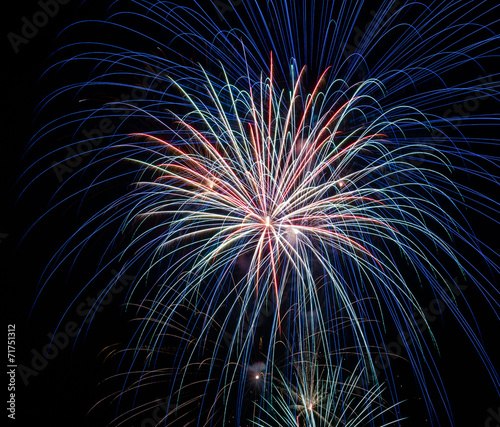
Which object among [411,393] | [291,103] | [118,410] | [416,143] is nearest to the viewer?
[291,103]

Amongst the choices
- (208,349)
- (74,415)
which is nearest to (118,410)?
(74,415)

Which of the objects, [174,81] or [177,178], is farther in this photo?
[177,178]

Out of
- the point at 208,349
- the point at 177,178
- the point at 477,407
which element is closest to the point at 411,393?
the point at 477,407

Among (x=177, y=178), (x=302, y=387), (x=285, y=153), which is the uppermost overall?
(x=285, y=153)

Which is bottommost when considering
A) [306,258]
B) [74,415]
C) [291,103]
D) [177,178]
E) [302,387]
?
[74,415]

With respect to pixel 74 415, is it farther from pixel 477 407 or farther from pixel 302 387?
pixel 477 407

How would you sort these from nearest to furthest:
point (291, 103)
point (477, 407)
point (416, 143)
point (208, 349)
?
point (291, 103) → point (416, 143) → point (208, 349) → point (477, 407)

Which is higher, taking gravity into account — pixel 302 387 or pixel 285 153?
pixel 285 153

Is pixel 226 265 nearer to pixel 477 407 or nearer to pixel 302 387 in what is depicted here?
pixel 302 387

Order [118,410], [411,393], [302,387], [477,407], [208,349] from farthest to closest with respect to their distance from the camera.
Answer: [411,393], [477,407], [118,410], [208,349], [302,387]
